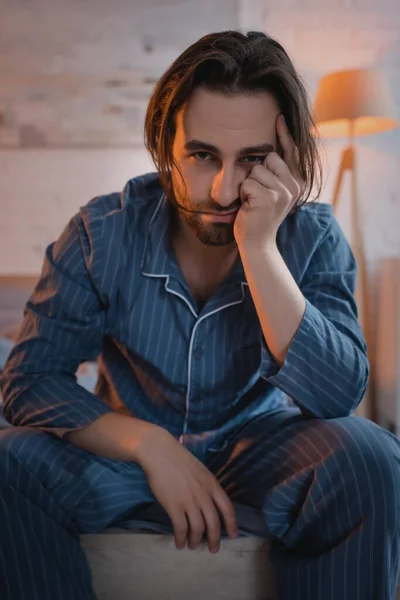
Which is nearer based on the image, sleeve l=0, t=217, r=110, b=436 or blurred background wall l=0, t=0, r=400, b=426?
sleeve l=0, t=217, r=110, b=436

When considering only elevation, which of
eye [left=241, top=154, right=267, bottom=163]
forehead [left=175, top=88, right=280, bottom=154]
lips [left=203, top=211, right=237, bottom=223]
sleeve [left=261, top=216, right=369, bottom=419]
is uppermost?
forehead [left=175, top=88, right=280, bottom=154]

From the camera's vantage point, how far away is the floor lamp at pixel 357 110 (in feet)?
7.55

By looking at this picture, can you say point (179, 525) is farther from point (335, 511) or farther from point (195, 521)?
point (335, 511)

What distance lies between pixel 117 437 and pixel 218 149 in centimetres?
46

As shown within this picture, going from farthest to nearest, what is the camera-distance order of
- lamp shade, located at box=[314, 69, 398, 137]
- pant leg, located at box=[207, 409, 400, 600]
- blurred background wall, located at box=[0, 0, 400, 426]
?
blurred background wall, located at box=[0, 0, 400, 426] < lamp shade, located at box=[314, 69, 398, 137] < pant leg, located at box=[207, 409, 400, 600]

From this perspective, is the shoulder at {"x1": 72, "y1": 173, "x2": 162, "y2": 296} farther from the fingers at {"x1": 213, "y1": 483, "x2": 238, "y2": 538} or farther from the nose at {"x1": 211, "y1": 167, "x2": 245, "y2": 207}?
the fingers at {"x1": 213, "y1": 483, "x2": 238, "y2": 538}

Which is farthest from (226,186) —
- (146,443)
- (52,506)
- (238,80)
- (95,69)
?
(95,69)

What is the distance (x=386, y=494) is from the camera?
815mm

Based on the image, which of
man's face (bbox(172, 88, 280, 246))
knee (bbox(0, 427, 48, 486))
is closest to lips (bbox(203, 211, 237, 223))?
Answer: man's face (bbox(172, 88, 280, 246))

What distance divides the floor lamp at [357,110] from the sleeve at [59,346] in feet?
4.41

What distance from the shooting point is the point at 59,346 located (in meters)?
1.07

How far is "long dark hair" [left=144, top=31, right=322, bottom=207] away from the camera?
Result: 1.06 meters

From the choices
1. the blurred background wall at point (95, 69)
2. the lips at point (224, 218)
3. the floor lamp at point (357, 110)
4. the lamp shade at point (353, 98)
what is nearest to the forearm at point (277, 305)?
the lips at point (224, 218)

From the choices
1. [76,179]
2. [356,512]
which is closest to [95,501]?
[356,512]
